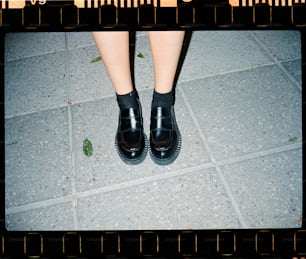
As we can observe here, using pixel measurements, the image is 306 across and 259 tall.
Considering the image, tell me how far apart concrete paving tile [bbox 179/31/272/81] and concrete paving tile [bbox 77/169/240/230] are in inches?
27.3

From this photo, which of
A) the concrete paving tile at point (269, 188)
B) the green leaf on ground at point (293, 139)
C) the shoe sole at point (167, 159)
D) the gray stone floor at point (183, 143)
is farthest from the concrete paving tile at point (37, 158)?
the green leaf on ground at point (293, 139)

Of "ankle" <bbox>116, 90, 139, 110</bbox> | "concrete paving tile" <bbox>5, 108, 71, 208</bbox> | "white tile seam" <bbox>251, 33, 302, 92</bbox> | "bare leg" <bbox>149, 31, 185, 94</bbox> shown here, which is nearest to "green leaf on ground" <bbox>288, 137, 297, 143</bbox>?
"white tile seam" <bbox>251, 33, 302, 92</bbox>

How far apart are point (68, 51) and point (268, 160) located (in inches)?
52.7

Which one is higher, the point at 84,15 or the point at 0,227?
the point at 84,15

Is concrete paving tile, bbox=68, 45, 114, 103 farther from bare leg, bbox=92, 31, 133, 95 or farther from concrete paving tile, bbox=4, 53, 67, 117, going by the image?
bare leg, bbox=92, 31, 133, 95

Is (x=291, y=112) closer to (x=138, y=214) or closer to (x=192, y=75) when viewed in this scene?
(x=192, y=75)

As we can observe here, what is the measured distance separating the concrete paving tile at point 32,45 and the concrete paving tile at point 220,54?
2.69ft

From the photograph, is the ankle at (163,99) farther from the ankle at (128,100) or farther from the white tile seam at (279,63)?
the white tile seam at (279,63)

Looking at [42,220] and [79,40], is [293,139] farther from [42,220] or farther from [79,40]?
[79,40]

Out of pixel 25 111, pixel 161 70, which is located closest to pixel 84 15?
pixel 161 70

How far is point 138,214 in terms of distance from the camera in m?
1.44

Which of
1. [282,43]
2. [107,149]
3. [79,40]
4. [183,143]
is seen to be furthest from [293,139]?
[79,40]

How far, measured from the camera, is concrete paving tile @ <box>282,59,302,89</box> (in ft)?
6.15

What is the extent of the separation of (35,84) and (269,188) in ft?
4.48
